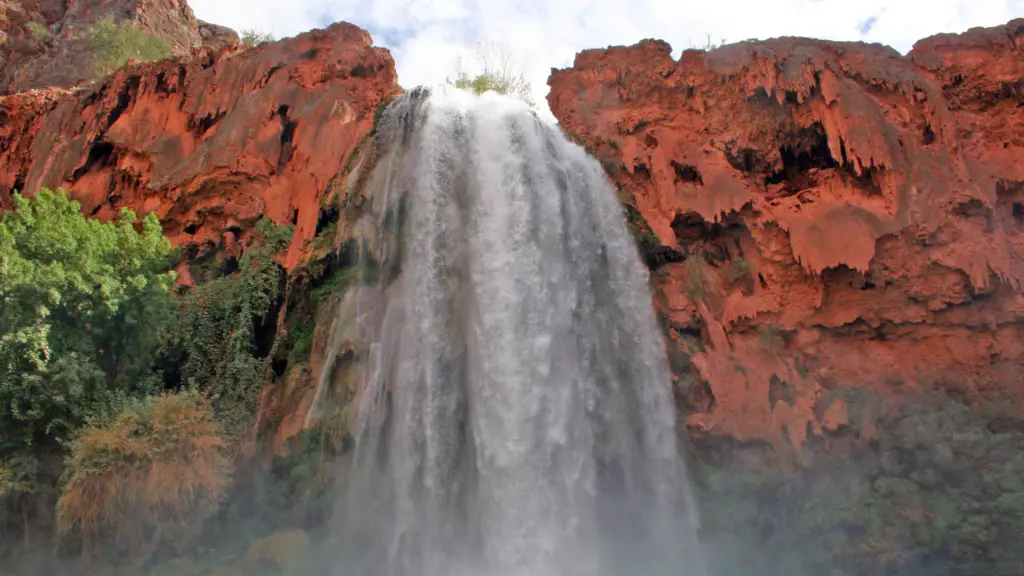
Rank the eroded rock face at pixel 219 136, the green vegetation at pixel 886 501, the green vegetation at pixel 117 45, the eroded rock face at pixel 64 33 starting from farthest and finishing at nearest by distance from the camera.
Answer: the eroded rock face at pixel 64 33 < the green vegetation at pixel 117 45 < the eroded rock face at pixel 219 136 < the green vegetation at pixel 886 501

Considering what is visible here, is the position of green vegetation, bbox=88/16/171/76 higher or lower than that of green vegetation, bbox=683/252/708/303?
higher

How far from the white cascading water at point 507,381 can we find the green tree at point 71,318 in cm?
439

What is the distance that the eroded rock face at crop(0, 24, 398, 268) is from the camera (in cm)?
1464

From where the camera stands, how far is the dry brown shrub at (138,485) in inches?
400

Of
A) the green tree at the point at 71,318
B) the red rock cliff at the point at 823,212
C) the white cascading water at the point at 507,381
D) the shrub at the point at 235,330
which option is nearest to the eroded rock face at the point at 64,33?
the green tree at the point at 71,318

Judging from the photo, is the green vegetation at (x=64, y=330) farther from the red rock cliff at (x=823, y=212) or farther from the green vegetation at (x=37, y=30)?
the green vegetation at (x=37, y=30)

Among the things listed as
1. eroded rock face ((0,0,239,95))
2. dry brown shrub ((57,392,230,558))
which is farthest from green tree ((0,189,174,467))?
eroded rock face ((0,0,239,95))


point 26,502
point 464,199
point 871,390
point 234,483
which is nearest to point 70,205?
point 26,502

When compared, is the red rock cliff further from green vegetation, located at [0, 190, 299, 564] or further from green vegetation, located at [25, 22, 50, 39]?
green vegetation, located at [25, 22, 50, 39]

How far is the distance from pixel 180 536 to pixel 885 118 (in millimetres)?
15288

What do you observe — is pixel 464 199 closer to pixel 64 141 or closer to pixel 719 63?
pixel 719 63

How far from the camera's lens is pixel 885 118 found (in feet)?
46.9

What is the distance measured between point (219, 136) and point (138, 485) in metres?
8.17

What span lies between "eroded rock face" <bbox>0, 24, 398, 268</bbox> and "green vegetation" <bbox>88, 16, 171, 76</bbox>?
6.62m
